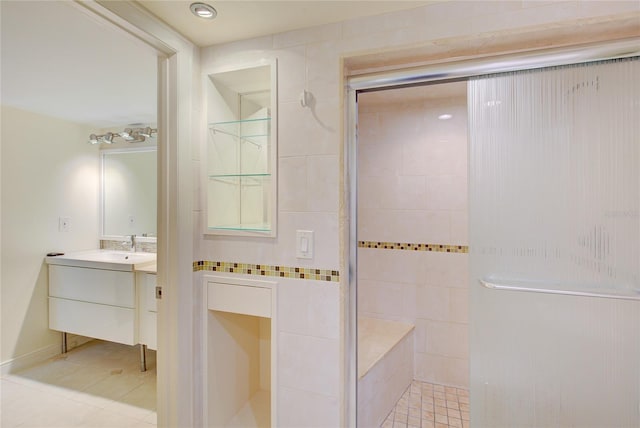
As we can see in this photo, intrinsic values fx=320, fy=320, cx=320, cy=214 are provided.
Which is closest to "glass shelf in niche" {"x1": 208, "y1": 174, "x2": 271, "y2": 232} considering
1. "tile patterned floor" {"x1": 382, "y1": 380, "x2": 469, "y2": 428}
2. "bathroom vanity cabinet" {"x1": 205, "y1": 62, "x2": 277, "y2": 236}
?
"bathroom vanity cabinet" {"x1": 205, "y1": 62, "x2": 277, "y2": 236}

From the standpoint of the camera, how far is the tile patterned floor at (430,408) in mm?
1931

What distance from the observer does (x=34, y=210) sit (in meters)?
2.68

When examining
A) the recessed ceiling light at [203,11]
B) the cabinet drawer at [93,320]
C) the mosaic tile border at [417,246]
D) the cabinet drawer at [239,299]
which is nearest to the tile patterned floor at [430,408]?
the mosaic tile border at [417,246]

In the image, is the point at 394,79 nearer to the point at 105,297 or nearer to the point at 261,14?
the point at 261,14

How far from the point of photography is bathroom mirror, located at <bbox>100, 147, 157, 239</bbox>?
2.96 m

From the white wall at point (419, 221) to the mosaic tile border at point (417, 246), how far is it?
25 millimetres

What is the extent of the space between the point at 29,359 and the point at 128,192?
5.14 feet

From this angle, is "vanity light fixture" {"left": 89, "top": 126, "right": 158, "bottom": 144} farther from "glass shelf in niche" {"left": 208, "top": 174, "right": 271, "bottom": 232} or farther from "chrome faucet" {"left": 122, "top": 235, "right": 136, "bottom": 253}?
"glass shelf in niche" {"left": 208, "top": 174, "right": 271, "bottom": 232}

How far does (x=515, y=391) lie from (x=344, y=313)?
28.9 inches

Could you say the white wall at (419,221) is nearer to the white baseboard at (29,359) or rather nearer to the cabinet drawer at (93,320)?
the cabinet drawer at (93,320)

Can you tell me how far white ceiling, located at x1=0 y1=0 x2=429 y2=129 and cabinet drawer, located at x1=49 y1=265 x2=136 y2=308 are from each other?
1327 millimetres

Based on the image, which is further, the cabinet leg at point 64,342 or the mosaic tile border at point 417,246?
the cabinet leg at point 64,342

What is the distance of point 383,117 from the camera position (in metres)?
2.53

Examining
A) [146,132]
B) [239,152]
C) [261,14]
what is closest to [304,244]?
[239,152]
